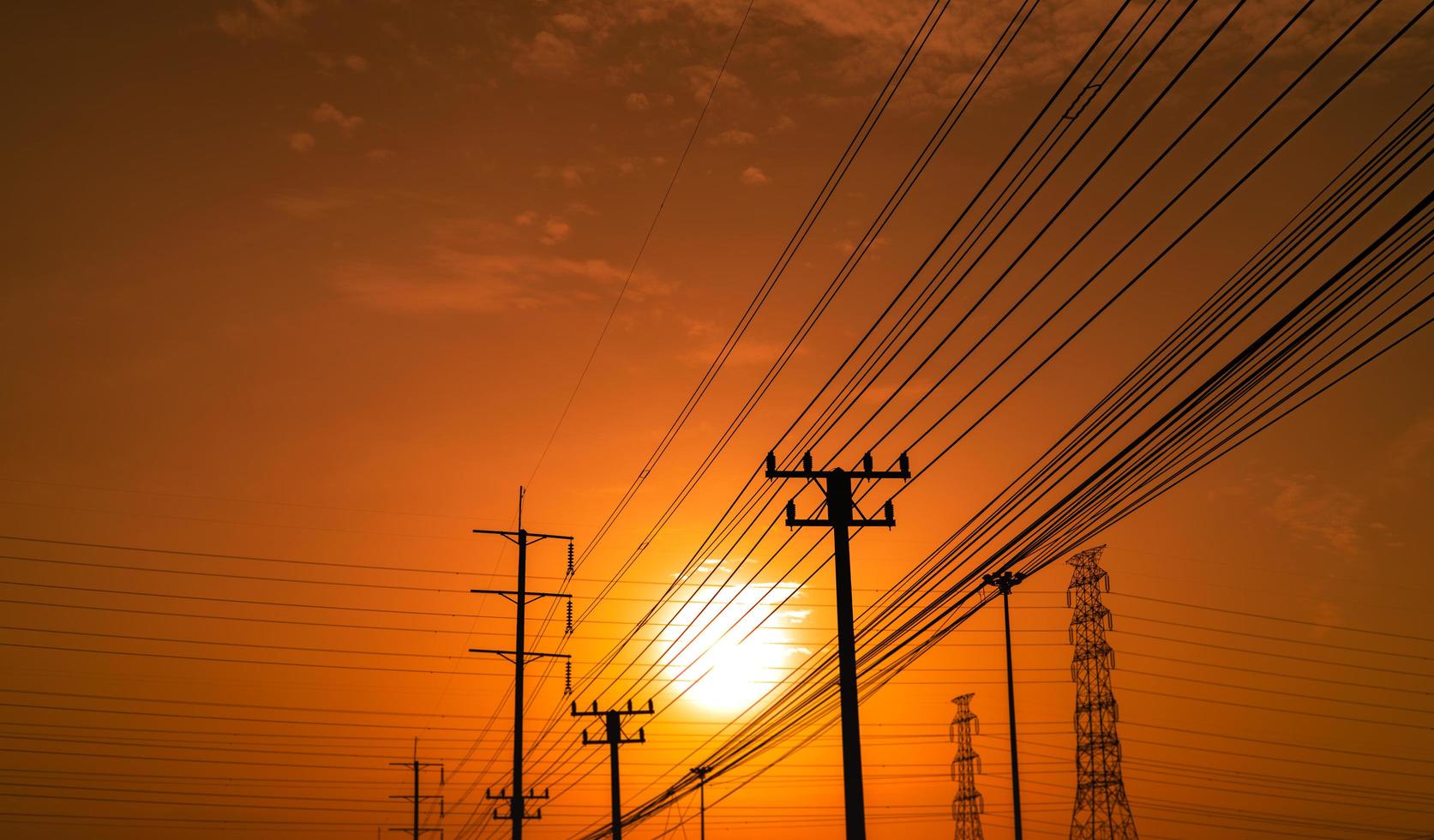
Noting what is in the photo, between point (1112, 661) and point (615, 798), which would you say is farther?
point (1112, 661)

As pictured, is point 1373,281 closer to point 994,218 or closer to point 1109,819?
point 994,218

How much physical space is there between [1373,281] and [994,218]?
4793 mm

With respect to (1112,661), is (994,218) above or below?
above

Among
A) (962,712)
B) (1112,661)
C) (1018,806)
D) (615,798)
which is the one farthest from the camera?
(962,712)

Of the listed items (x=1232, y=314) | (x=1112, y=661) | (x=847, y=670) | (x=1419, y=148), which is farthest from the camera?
(x=1112, y=661)

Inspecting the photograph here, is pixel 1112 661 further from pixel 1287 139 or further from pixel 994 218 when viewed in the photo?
pixel 1287 139

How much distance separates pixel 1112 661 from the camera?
52.6 m

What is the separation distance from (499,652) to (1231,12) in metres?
37.9

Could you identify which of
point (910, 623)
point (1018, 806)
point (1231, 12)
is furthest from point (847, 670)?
point (1018, 806)

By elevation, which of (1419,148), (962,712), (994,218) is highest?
(994,218)

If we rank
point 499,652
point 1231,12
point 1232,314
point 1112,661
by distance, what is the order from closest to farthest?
1. point 1231,12
2. point 1232,314
3. point 499,652
4. point 1112,661

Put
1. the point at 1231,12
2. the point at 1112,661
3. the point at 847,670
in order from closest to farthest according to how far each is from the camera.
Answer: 1. the point at 1231,12
2. the point at 847,670
3. the point at 1112,661

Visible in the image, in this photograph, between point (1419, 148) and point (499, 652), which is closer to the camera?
point (1419, 148)

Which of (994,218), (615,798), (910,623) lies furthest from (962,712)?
(994,218)
